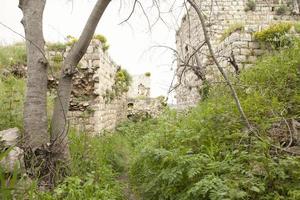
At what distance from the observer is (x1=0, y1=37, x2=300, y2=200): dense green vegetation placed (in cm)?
254

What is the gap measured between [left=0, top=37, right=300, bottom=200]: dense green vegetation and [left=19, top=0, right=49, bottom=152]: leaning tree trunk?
0.67 metres

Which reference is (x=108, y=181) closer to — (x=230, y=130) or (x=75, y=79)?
(x=230, y=130)

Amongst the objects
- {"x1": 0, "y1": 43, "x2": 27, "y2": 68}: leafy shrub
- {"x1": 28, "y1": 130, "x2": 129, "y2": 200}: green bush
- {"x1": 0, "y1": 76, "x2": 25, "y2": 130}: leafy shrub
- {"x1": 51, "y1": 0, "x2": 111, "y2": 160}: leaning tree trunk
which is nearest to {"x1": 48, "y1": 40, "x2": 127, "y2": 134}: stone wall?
{"x1": 0, "y1": 43, "x2": 27, "y2": 68}: leafy shrub

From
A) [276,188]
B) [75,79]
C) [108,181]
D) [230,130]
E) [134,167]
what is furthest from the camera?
[75,79]

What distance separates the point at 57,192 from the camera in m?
2.98

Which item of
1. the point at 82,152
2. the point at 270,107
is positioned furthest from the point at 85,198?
the point at 270,107

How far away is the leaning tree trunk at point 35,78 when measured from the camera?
3.72 metres

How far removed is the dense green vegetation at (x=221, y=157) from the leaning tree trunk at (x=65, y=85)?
35 cm

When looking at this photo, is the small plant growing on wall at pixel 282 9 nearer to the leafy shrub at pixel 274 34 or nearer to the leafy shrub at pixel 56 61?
the leafy shrub at pixel 274 34

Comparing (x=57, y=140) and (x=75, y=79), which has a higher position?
(x=75, y=79)

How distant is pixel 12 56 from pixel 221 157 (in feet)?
19.6

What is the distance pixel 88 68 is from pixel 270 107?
5012 mm

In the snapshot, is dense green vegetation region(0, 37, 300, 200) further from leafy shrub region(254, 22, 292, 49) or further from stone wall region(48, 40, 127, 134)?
stone wall region(48, 40, 127, 134)

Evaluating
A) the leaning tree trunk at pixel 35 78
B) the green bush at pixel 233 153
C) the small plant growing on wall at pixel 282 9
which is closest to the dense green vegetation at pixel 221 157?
the green bush at pixel 233 153
